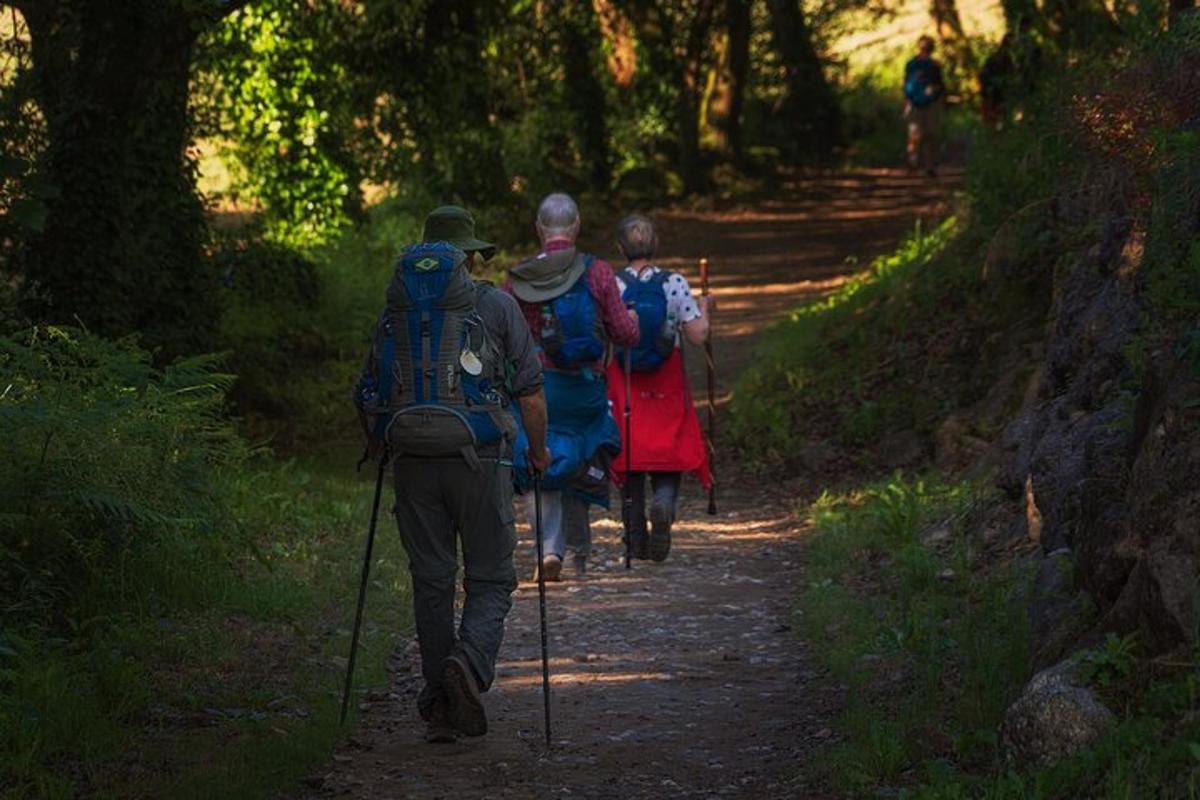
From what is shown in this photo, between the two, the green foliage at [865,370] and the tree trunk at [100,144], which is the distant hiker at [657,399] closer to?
the green foliage at [865,370]

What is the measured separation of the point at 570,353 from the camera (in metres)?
10.4

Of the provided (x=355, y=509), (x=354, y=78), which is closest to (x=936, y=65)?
(x=354, y=78)

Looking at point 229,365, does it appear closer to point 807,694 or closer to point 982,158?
point 982,158

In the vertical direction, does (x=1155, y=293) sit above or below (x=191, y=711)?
above

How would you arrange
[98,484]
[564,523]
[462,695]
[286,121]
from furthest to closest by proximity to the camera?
1. [286,121]
2. [564,523]
3. [98,484]
4. [462,695]

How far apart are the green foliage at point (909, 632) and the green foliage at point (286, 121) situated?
886cm

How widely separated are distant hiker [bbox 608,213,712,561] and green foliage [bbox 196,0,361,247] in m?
7.92

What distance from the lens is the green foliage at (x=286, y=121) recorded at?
19.3 meters

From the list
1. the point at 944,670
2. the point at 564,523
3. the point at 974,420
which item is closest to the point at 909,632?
the point at 944,670

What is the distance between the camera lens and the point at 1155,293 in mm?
7734

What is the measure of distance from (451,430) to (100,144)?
6.54 m

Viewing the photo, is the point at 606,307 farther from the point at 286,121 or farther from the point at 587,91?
the point at 587,91

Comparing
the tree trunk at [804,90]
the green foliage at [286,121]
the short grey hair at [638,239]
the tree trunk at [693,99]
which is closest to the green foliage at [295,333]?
the green foliage at [286,121]

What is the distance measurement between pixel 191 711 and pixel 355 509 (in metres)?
4.98
